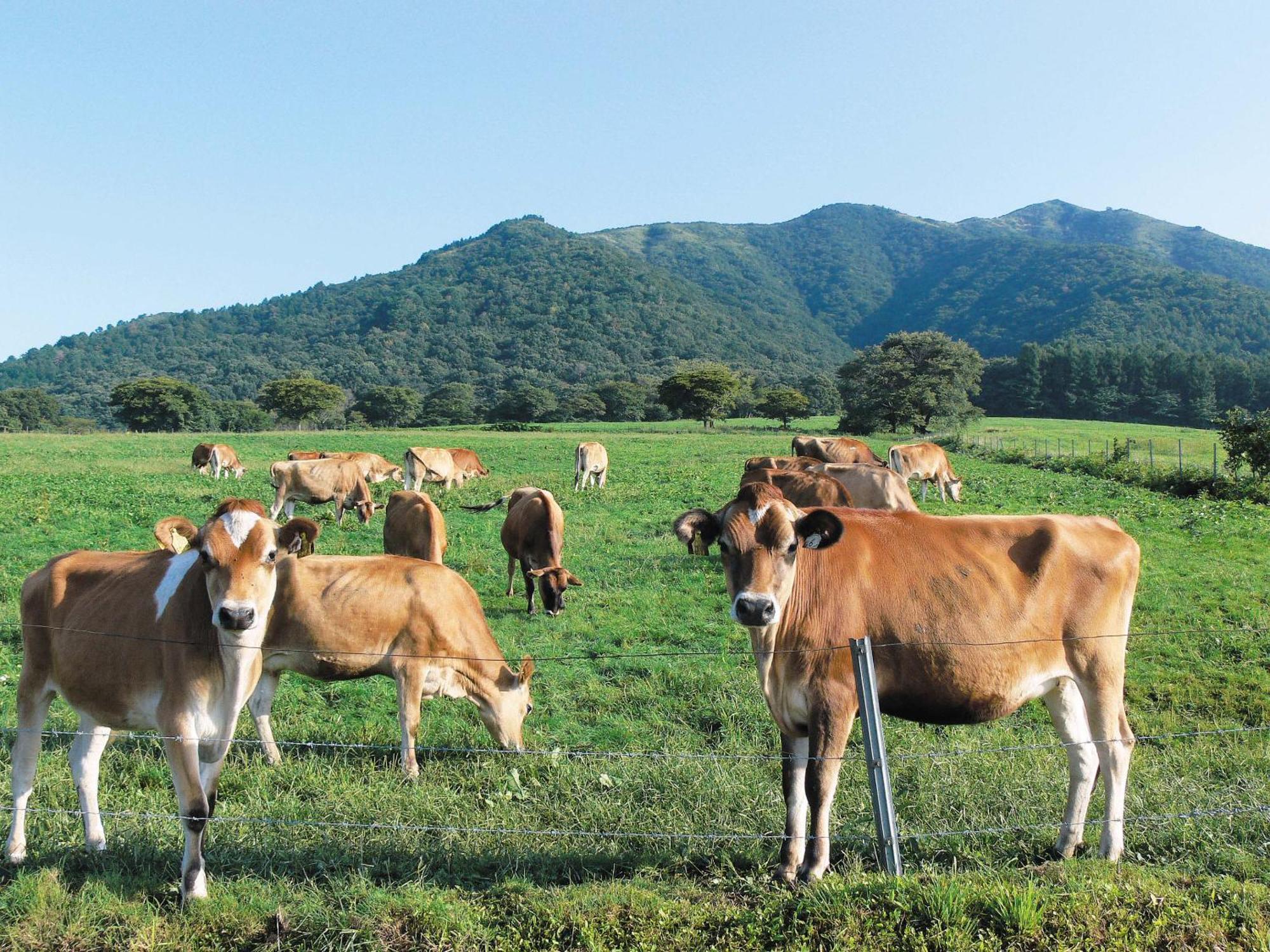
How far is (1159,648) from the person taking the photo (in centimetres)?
1016

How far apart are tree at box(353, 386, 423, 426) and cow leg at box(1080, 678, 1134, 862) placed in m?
104

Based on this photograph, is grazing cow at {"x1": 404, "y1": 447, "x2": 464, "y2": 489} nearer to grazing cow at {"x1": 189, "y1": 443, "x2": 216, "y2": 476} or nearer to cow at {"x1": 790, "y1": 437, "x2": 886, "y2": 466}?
grazing cow at {"x1": 189, "y1": 443, "x2": 216, "y2": 476}

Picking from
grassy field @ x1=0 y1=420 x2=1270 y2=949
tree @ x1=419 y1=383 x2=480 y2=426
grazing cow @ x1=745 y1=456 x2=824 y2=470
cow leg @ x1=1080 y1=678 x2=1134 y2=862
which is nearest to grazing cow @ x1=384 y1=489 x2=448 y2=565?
→ grassy field @ x1=0 y1=420 x2=1270 y2=949

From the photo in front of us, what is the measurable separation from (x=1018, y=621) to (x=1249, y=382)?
4327 inches

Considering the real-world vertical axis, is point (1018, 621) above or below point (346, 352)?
below

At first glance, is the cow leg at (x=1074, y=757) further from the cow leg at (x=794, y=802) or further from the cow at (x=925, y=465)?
the cow at (x=925, y=465)

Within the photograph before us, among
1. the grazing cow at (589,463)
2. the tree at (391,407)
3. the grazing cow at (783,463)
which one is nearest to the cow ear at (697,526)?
the grazing cow at (783,463)

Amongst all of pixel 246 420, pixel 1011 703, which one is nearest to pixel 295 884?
pixel 1011 703

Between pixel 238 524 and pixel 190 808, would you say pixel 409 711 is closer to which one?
pixel 190 808

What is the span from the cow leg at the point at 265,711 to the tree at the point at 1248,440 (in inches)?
996

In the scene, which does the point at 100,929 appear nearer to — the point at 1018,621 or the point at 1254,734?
the point at 1018,621

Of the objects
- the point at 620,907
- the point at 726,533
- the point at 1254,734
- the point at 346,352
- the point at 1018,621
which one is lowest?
the point at 1254,734

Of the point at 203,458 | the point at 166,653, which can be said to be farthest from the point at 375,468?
the point at 166,653

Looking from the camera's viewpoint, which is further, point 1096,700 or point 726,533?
point 1096,700
